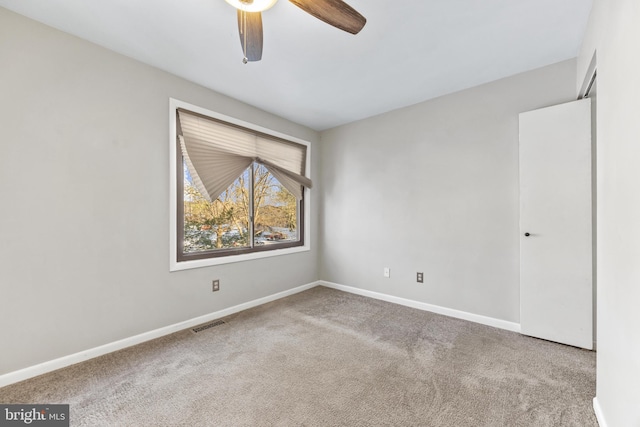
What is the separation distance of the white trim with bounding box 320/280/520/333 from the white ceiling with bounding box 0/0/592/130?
2358mm

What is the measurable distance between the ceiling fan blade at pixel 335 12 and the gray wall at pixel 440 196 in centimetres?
193

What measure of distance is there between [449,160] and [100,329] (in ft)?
11.7

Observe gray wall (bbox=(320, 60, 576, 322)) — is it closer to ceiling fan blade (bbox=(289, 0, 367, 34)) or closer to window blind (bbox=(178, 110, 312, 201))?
window blind (bbox=(178, 110, 312, 201))

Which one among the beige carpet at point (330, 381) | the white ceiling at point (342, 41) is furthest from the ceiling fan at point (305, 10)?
the beige carpet at point (330, 381)

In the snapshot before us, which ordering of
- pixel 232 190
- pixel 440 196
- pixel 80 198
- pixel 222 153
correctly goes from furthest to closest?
pixel 232 190
pixel 440 196
pixel 222 153
pixel 80 198

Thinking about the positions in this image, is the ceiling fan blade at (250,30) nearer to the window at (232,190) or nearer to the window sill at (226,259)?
the window at (232,190)

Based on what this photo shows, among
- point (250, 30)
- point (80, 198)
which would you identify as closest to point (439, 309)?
point (250, 30)

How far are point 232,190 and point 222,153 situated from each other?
0.45 metres

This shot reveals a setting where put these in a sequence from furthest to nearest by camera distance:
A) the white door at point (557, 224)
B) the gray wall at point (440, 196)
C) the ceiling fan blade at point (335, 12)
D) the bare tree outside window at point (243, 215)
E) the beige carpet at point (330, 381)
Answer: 1. the bare tree outside window at point (243, 215)
2. the gray wall at point (440, 196)
3. the white door at point (557, 224)
4. the beige carpet at point (330, 381)
5. the ceiling fan blade at point (335, 12)

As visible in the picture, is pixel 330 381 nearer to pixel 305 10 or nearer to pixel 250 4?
pixel 305 10

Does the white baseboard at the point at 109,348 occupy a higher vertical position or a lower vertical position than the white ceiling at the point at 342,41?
lower

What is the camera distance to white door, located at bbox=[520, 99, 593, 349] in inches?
85.8

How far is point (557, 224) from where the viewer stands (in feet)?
7.47
